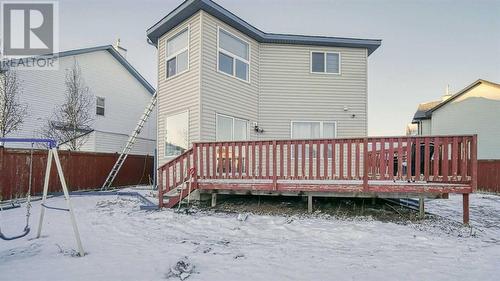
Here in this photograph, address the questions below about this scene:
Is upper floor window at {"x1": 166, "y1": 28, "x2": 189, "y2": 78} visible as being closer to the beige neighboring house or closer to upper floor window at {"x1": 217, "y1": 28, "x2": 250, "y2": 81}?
upper floor window at {"x1": 217, "y1": 28, "x2": 250, "y2": 81}

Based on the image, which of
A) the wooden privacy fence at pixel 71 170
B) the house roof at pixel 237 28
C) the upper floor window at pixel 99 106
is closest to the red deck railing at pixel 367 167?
the house roof at pixel 237 28

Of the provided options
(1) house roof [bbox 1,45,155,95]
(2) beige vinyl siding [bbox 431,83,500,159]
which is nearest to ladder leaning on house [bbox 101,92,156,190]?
(1) house roof [bbox 1,45,155,95]

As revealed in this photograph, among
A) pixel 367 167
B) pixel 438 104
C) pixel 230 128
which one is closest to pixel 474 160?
pixel 367 167

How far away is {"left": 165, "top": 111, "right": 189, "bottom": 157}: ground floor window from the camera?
9.26 metres

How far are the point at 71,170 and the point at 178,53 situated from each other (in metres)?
5.99

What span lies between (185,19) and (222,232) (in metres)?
7.00

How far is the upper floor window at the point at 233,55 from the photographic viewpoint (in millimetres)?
9352

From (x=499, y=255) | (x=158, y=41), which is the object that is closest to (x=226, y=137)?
(x=158, y=41)

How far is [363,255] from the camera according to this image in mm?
3908

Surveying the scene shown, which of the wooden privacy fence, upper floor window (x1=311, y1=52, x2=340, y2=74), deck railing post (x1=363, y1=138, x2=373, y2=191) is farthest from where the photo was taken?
upper floor window (x1=311, y1=52, x2=340, y2=74)

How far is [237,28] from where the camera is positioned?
9.72 meters

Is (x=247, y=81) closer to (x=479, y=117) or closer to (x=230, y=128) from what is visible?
(x=230, y=128)

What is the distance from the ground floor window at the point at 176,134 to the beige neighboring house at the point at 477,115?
17.1 m

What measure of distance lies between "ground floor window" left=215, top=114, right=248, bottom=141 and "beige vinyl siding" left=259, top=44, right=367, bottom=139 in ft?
2.96
